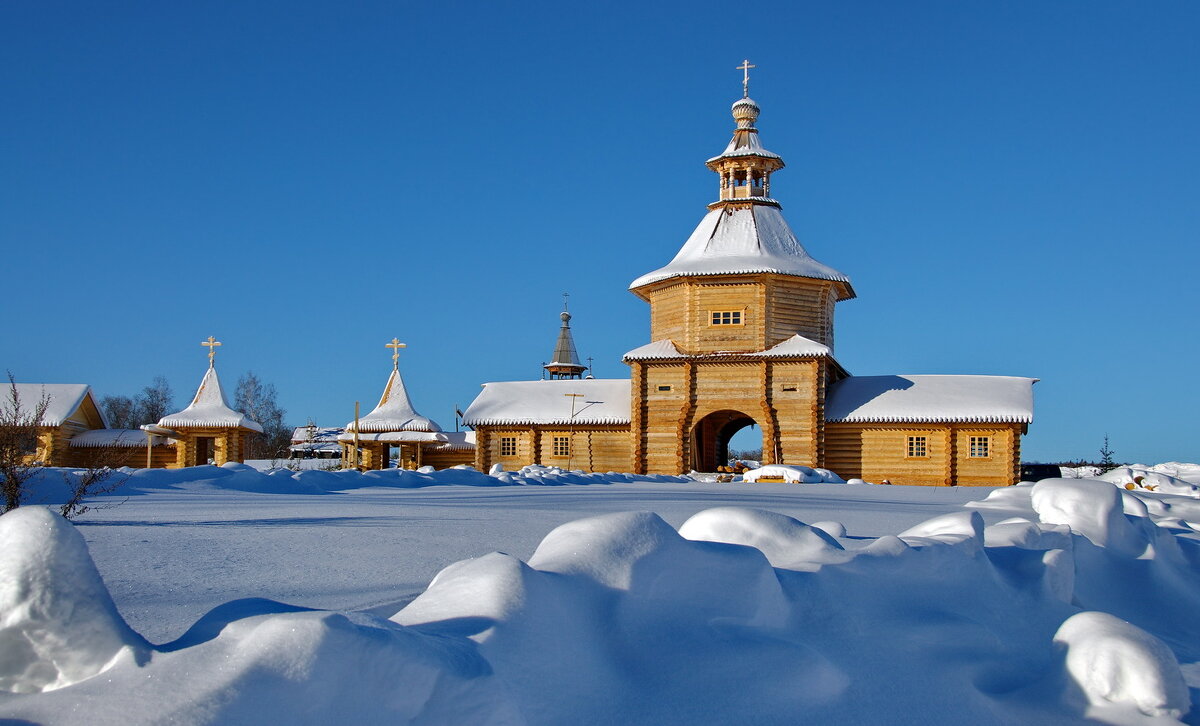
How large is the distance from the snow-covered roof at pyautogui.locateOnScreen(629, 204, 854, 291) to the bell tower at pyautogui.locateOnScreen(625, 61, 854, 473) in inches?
1.8

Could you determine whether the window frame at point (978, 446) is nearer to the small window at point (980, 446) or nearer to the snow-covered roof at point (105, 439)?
the small window at point (980, 446)

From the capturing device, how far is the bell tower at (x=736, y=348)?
2602 cm

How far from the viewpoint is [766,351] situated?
2636 centimetres

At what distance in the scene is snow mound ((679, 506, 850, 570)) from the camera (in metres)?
3.93

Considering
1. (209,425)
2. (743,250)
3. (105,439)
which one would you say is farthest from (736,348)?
(105,439)

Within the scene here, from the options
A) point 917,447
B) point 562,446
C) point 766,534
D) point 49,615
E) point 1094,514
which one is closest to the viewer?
point 49,615

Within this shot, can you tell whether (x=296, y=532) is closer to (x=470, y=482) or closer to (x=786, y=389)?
(x=470, y=482)

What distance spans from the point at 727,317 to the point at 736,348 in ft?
3.04

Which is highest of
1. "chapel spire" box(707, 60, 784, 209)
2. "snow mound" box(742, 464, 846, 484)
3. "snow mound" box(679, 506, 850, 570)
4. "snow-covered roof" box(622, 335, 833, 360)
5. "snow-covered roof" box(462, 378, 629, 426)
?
"chapel spire" box(707, 60, 784, 209)

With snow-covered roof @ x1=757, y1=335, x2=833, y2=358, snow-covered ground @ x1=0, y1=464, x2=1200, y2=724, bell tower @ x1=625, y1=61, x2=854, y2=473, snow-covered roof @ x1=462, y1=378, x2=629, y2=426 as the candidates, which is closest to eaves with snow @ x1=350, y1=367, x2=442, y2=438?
snow-covered roof @ x1=462, y1=378, x2=629, y2=426

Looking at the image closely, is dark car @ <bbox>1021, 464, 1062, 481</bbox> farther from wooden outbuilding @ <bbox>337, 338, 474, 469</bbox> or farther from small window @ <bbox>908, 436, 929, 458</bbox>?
wooden outbuilding @ <bbox>337, 338, 474, 469</bbox>

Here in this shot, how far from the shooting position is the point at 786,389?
26219mm

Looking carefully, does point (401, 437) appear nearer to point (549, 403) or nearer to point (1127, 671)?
point (549, 403)

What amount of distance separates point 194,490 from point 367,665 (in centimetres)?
844
